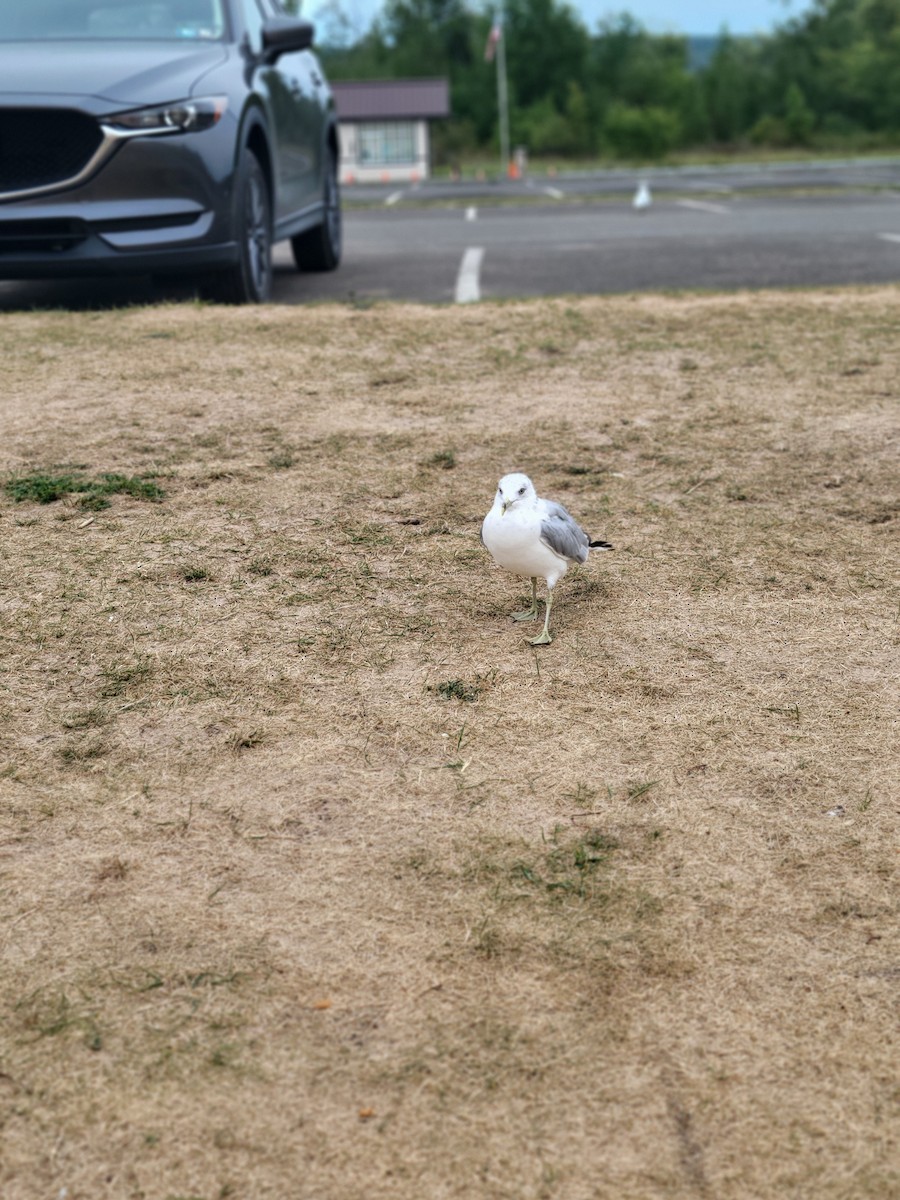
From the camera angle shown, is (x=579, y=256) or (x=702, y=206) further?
(x=702, y=206)

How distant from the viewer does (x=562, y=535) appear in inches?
131

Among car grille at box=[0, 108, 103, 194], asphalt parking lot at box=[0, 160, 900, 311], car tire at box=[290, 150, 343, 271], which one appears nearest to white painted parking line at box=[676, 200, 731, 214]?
asphalt parking lot at box=[0, 160, 900, 311]

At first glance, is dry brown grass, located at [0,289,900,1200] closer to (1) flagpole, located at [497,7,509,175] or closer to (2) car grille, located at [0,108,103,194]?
(2) car grille, located at [0,108,103,194]

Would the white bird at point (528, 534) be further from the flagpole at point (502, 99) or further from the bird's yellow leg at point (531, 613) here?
the flagpole at point (502, 99)

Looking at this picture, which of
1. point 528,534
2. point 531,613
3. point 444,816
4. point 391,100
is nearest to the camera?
point 444,816

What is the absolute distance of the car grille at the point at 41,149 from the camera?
247 inches

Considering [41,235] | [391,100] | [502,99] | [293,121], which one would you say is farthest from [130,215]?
[502,99]

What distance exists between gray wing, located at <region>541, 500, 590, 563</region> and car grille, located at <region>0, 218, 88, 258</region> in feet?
12.4

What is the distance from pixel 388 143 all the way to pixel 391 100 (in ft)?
5.76

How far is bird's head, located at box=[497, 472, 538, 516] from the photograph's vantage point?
10.7ft

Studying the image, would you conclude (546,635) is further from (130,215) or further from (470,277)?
(470,277)

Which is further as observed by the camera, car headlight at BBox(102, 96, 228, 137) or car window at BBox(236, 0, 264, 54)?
car window at BBox(236, 0, 264, 54)

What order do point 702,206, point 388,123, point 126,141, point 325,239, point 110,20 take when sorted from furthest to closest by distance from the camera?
point 388,123 → point 702,206 → point 325,239 → point 110,20 → point 126,141

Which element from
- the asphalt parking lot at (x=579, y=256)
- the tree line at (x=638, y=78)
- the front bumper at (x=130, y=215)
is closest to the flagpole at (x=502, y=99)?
the tree line at (x=638, y=78)
